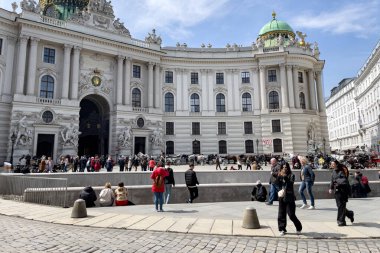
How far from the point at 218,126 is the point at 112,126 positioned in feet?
58.9

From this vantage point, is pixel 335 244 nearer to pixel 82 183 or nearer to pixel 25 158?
pixel 82 183

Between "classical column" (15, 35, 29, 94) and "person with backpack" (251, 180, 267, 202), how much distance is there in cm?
3204

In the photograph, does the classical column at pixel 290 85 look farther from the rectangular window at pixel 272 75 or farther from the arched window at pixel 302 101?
the arched window at pixel 302 101

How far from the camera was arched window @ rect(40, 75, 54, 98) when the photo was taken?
119 feet

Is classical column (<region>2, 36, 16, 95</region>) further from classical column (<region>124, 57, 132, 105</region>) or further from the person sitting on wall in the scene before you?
the person sitting on wall

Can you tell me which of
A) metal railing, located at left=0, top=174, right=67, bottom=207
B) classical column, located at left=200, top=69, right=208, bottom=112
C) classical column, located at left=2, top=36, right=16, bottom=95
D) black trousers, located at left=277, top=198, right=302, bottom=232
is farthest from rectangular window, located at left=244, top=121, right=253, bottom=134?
black trousers, located at left=277, top=198, right=302, bottom=232

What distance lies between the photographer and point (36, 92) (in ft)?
116

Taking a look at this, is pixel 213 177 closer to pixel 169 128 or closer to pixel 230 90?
pixel 169 128

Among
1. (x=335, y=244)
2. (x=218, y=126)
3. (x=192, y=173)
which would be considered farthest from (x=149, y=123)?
(x=335, y=244)

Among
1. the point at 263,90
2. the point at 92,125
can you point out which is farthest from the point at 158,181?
the point at 263,90

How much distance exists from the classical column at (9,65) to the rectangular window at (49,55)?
368cm

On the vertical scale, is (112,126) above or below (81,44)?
below

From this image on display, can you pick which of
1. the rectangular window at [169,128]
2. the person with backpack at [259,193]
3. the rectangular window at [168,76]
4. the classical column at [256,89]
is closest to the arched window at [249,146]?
the classical column at [256,89]

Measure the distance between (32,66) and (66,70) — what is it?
4.08 m
